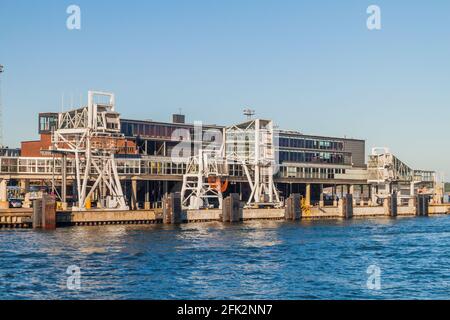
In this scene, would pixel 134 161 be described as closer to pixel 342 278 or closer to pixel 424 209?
pixel 424 209

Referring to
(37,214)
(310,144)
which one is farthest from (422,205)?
(37,214)

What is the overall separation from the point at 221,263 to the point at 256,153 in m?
69.5

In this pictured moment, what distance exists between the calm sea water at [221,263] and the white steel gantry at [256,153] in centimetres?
3282

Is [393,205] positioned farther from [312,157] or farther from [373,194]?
[312,157]

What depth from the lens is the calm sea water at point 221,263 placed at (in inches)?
1778

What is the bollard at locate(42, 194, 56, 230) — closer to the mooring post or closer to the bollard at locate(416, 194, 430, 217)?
the mooring post

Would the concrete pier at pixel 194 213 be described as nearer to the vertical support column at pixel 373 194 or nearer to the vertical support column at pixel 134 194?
the vertical support column at pixel 373 194

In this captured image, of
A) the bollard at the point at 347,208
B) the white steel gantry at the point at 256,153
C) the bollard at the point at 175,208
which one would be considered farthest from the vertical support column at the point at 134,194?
the bollard at the point at 347,208

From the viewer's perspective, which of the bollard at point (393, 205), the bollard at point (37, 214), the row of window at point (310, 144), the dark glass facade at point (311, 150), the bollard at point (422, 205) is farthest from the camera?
the row of window at point (310, 144)

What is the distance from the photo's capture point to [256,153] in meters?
127

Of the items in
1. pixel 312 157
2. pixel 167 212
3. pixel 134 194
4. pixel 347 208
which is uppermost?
pixel 312 157

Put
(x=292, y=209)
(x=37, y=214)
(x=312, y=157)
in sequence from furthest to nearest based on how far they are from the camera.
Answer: (x=312, y=157) → (x=292, y=209) → (x=37, y=214)

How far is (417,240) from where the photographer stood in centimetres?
8406
